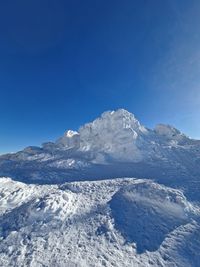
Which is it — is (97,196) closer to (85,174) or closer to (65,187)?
(65,187)

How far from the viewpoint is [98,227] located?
5788cm

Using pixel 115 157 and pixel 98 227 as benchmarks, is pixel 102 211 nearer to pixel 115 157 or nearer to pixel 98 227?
→ pixel 98 227

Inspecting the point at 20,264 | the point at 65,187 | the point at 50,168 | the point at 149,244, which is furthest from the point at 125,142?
the point at 20,264

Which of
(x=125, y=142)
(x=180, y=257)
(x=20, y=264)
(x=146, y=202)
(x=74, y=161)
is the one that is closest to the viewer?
(x=20, y=264)

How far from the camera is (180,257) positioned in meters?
49.0

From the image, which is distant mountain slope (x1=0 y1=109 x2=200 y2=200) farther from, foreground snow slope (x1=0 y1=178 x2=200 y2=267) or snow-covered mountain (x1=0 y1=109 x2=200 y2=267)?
foreground snow slope (x1=0 y1=178 x2=200 y2=267)

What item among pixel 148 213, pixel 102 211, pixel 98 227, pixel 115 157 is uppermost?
pixel 115 157

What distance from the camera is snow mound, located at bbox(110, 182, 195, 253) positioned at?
5519cm

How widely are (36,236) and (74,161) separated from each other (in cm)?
6348

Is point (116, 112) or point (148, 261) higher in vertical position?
point (116, 112)

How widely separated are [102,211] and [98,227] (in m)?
7.45

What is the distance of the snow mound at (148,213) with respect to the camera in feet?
181

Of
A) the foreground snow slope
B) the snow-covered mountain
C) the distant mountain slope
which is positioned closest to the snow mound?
the foreground snow slope

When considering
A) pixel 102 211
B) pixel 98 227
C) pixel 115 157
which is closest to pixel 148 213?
pixel 102 211
